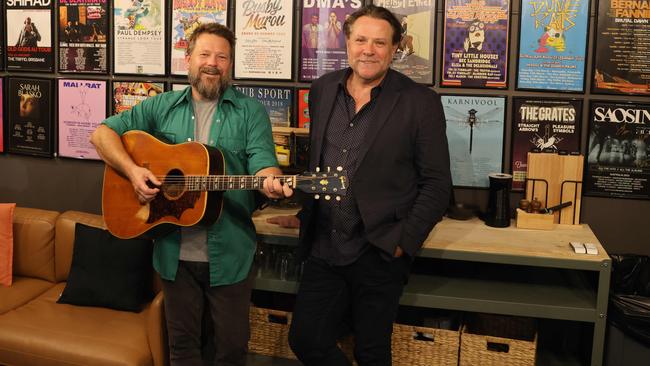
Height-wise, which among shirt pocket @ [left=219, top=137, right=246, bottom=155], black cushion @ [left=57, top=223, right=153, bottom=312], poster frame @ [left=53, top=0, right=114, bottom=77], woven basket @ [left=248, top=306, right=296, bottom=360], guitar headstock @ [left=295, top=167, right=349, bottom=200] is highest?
poster frame @ [left=53, top=0, right=114, bottom=77]

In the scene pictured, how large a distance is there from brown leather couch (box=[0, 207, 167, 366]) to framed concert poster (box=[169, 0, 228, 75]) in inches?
39.1

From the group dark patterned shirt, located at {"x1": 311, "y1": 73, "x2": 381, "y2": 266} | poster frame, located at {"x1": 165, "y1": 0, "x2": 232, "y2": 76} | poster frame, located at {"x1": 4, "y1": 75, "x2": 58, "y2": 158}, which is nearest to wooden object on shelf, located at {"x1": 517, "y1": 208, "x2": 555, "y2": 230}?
dark patterned shirt, located at {"x1": 311, "y1": 73, "x2": 381, "y2": 266}

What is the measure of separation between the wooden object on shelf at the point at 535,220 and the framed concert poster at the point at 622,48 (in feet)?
2.31

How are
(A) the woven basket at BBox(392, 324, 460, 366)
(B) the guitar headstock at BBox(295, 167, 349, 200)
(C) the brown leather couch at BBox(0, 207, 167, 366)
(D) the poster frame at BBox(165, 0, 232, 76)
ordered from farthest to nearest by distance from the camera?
(D) the poster frame at BBox(165, 0, 232, 76), (A) the woven basket at BBox(392, 324, 460, 366), (C) the brown leather couch at BBox(0, 207, 167, 366), (B) the guitar headstock at BBox(295, 167, 349, 200)

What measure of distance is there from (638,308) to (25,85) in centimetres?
367

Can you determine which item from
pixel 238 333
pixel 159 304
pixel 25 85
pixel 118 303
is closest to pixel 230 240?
pixel 238 333

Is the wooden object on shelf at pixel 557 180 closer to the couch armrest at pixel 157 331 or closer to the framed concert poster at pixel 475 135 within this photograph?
the framed concert poster at pixel 475 135

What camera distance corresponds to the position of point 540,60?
11.3 feet

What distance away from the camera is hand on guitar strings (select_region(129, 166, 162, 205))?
2697mm

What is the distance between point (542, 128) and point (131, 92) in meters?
2.33

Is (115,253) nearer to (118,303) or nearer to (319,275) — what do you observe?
(118,303)

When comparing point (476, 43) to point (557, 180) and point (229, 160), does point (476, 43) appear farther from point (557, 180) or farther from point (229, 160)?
point (229, 160)

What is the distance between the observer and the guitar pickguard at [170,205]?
2.68m

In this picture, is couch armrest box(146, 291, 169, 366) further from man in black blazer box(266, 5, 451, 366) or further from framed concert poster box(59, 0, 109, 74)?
framed concert poster box(59, 0, 109, 74)
